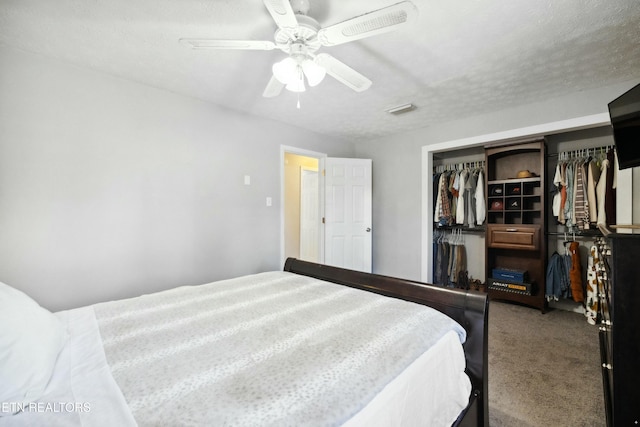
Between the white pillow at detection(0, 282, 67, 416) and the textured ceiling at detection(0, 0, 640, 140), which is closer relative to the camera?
the white pillow at detection(0, 282, 67, 416)

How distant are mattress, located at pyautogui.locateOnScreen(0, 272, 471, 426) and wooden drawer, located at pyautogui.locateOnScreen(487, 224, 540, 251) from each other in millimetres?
2619

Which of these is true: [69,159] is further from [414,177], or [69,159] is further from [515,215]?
[515,215]

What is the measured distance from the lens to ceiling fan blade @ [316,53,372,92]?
4.98 feet

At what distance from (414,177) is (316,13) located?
266 cm

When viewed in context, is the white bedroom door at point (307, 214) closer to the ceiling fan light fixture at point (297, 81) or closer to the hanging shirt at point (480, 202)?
the hanging shirt at point (480, 202)

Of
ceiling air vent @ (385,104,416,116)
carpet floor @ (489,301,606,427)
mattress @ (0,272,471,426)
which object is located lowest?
carpet floor @ (489,301,606,427)

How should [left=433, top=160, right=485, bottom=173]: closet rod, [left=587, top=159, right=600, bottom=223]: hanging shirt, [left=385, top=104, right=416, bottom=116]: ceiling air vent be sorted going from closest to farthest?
[left=587, top=159, right=600, bottom=223]: hanging shirt, [left=385, top=104, right=416, bottom=116]: ceiling air vent, [left=433, top=160, right=485, bottom=173]: closet rod

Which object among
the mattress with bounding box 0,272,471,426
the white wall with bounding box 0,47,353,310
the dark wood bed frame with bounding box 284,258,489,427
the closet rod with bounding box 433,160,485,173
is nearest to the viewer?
the mattress with bounding box 0,272,471,426

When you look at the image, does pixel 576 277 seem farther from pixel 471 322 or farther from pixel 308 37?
pixel 308 37

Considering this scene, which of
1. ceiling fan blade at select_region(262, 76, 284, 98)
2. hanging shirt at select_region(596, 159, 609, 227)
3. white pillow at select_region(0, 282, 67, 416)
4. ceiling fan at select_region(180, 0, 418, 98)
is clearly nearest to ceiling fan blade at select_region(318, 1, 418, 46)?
ceiling fan at select_region(180, 0, 418, 98)

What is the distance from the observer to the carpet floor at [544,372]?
1520 mm

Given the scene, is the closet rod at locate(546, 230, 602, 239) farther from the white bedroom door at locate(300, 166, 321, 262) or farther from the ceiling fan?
the white bedroom door at locate(300, 166, 321, 262)

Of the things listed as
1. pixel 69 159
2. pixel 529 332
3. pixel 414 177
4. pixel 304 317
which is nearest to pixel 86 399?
pixel 304 317

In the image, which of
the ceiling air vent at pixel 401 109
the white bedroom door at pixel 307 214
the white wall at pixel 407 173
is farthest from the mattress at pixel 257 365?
the white bedroom door at pixel 307 214
